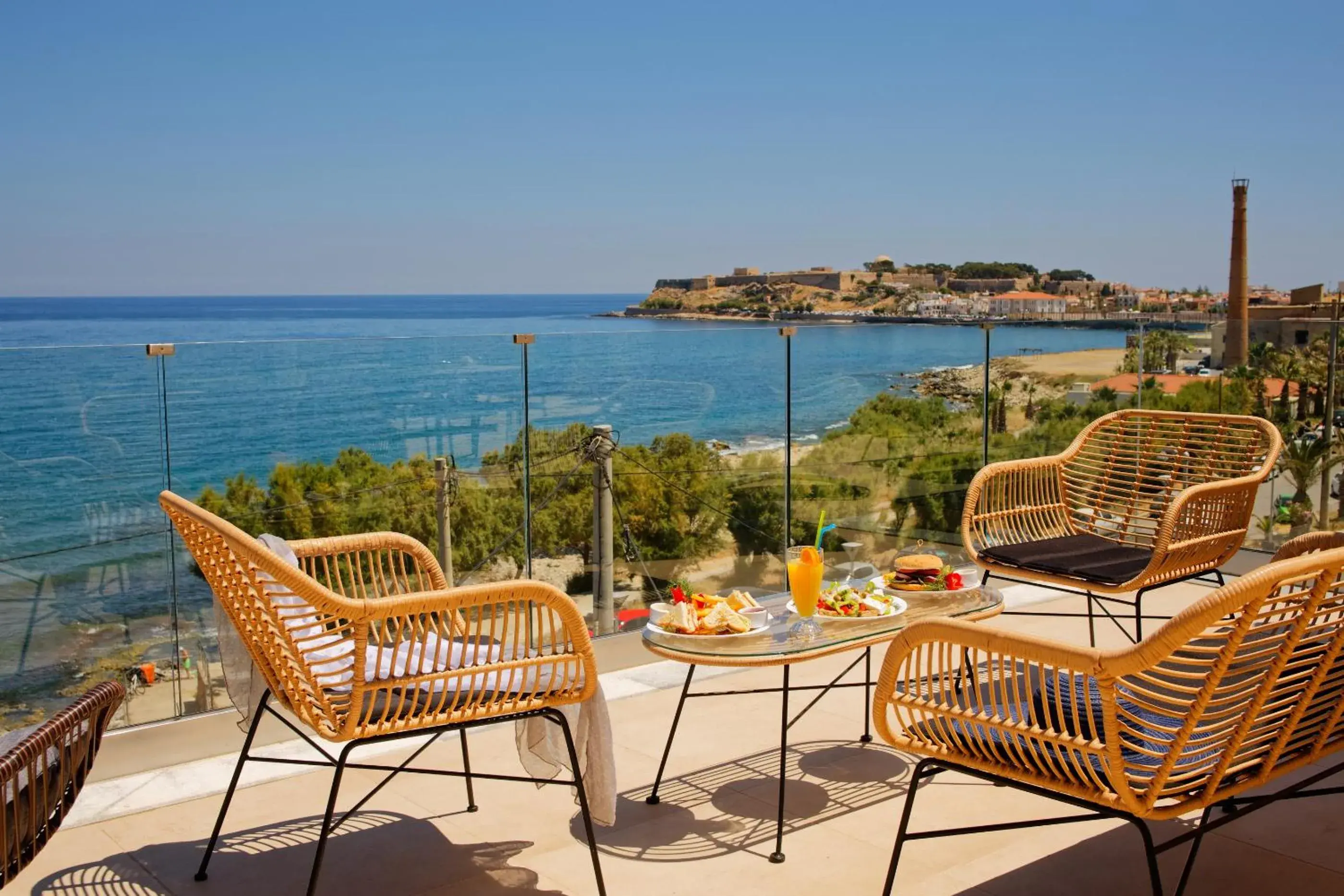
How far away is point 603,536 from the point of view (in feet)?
13.8


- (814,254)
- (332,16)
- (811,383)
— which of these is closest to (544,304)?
(814,254)

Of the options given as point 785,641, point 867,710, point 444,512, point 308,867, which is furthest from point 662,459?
point 308,867

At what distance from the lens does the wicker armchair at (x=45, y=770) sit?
1641 mm

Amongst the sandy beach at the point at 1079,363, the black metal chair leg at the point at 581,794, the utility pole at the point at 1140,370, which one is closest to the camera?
the black metal chair leg at the point at 581,794

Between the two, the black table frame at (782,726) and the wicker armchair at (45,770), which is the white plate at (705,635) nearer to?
the black table frame at (782,726)

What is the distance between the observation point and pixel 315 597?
2.09 metres

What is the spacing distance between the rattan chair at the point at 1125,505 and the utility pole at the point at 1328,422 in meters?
1.30

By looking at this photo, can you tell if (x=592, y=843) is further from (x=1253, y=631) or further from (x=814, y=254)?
(x=814, y=254)

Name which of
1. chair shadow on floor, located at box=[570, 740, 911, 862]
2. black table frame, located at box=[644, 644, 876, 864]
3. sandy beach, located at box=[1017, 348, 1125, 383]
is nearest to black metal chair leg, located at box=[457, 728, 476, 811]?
chair shadow on floor, located at box=[570, 740, 911, 862]

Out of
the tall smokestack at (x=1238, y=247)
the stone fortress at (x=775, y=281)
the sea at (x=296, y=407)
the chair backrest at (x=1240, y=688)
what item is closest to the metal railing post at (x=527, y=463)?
the sea at (x=296, y=407)

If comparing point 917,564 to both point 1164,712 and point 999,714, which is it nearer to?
point 999,714

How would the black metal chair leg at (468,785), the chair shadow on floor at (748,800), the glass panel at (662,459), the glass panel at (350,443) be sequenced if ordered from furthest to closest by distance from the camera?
the glass panel at (662,459) → the glass panel at (350,443) → the black metal chair leg at (468,785) → the chair shadow on floor at (748,800)

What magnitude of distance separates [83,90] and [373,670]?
65.2 meters

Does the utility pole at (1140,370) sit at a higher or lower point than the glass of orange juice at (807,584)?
higher
